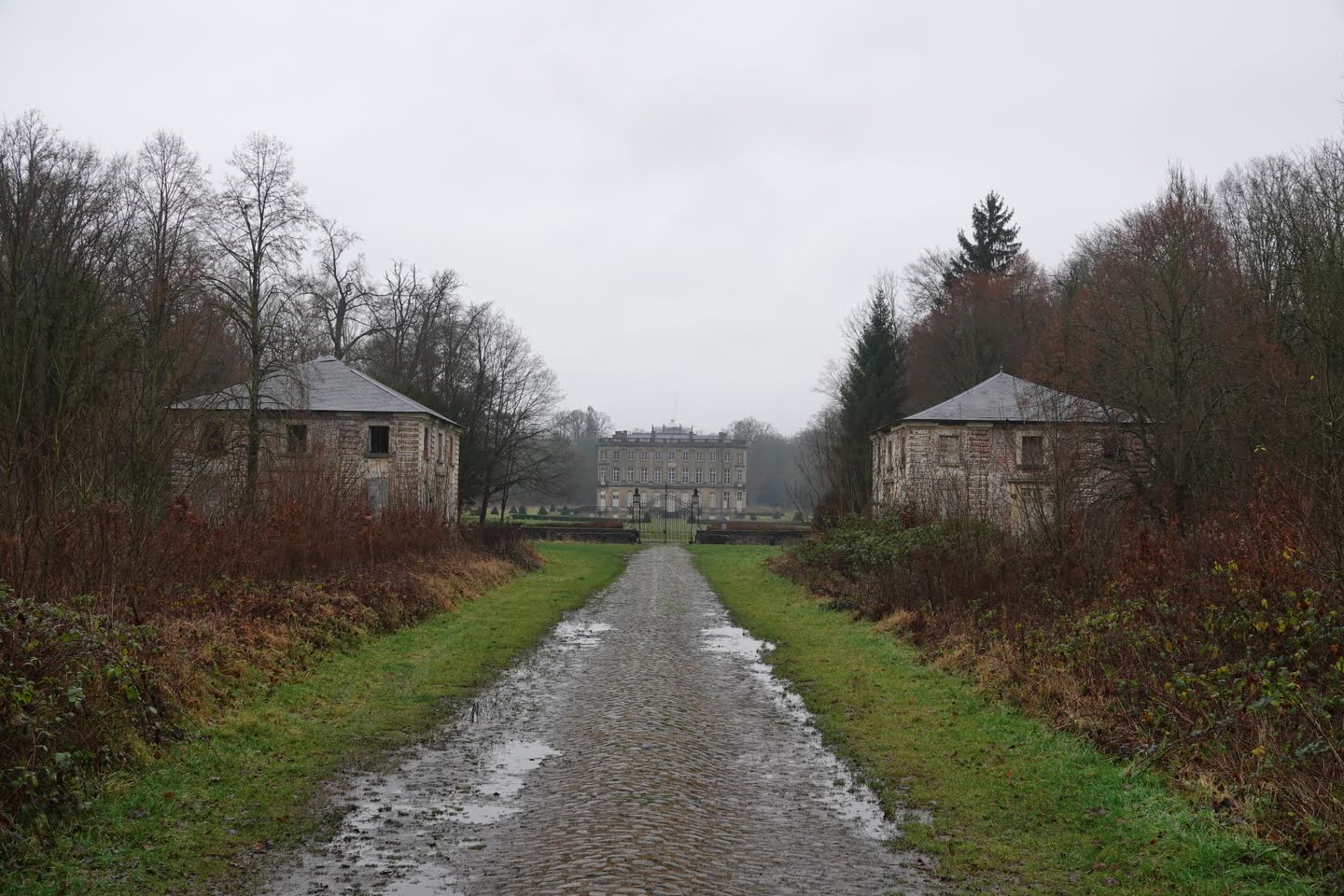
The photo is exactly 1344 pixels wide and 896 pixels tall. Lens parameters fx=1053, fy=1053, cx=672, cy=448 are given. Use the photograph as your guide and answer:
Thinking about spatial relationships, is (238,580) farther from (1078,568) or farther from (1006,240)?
(1006,240)

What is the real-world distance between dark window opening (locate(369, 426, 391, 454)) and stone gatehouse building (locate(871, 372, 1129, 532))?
1798 cm

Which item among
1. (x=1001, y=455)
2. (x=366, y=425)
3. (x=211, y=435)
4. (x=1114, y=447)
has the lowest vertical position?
(x=211, y=435)

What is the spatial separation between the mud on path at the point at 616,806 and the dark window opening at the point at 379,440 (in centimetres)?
2752

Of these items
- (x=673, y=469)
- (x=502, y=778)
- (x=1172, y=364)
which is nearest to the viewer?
(x=502, y=778)

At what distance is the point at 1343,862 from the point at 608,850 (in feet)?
→ 12.6

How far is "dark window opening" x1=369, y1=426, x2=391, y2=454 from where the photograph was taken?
126 ft

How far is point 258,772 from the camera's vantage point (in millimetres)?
7758

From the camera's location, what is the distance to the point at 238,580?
45.9 feet

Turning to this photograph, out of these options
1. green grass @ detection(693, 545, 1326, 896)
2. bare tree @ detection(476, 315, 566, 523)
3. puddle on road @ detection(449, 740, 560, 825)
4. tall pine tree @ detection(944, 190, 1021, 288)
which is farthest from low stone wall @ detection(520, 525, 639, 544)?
puddle on road @ detection(449, 740, 560, 825)

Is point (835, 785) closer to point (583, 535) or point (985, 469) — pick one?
point (985, 469)

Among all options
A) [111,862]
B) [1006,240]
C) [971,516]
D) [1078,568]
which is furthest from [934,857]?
[1006,240]

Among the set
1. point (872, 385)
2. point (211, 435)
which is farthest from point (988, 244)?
point (211, 435)

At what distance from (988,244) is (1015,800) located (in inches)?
2181

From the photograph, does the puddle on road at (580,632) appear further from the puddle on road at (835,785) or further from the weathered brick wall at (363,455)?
the weathered brick wall at (363,455)
